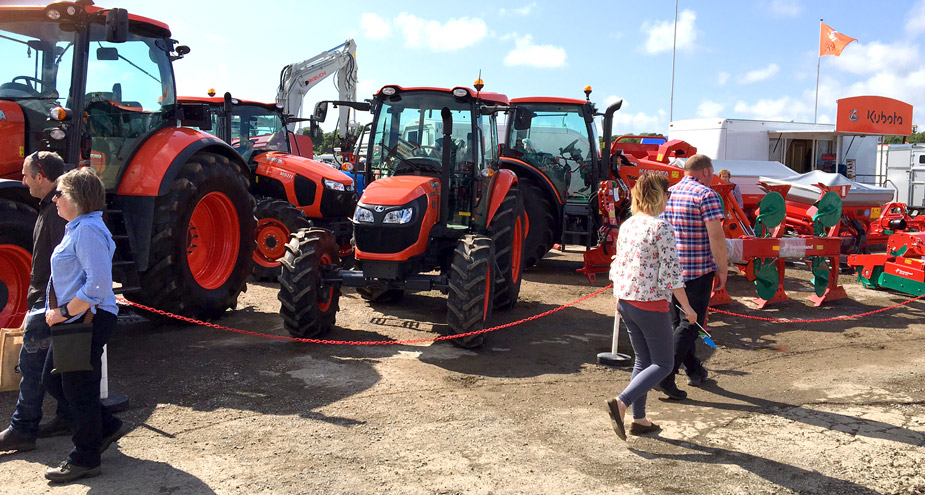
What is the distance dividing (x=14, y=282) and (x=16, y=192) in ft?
2.16

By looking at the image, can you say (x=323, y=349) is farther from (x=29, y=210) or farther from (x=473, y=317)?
(x=29, y=210)

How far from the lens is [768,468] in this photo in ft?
13.3

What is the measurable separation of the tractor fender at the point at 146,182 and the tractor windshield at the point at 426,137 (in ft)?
6.09

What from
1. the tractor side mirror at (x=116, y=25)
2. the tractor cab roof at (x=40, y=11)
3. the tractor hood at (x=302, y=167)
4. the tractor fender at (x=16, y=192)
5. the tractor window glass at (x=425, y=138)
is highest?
the tractor cab roof at (x=40, y=11)

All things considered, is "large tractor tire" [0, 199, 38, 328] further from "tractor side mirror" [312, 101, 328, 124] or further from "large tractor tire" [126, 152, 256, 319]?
"tractor side mirror" [312, 101, 328, 124]

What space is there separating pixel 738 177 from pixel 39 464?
11.6 m

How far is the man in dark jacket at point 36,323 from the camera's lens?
393 centimetres

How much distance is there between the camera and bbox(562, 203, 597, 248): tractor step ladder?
10.9 meters

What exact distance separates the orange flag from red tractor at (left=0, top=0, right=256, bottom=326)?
21693 millimetres

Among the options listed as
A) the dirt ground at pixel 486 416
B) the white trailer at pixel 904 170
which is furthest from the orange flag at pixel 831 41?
the dirt ground at pixel 486 416

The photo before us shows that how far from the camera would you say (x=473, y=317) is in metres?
6.27

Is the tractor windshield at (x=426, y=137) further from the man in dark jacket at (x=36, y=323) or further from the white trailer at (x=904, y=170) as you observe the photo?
the white trailer at (x=904, y=170)

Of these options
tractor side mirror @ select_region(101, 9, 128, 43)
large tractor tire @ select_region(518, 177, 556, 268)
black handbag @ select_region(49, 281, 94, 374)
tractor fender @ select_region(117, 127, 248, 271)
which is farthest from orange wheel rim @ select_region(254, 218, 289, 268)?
black handbag @ select_region(49, 281, 94, 374)

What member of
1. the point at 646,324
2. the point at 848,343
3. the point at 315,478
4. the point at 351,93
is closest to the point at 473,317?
the point at 646,324
